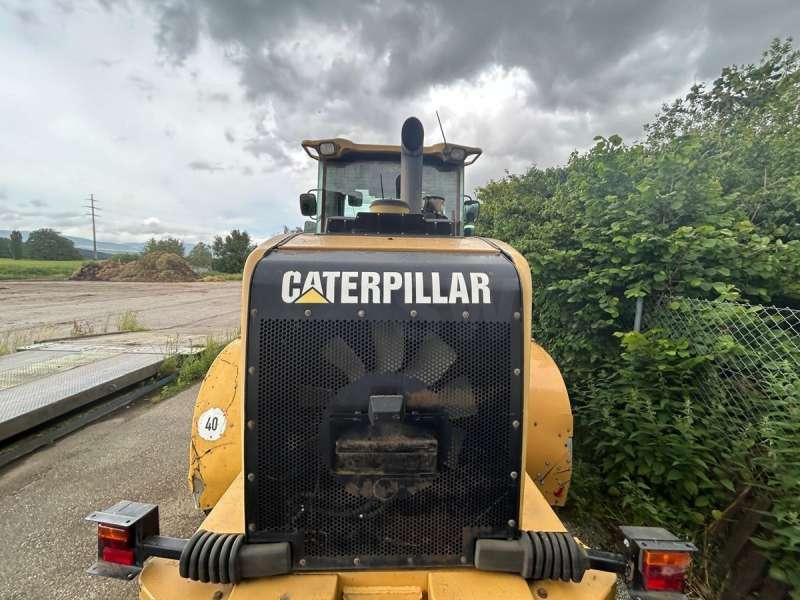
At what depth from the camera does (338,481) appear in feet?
4.78

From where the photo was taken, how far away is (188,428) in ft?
14.0

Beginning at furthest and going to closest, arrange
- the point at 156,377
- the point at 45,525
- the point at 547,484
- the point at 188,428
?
the point at 156,377, the point at 188,428, the point at 45,525, the point at 547,484

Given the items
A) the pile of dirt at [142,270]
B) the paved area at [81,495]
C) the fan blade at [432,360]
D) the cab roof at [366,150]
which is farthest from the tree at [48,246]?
the fan blade at [432,360]

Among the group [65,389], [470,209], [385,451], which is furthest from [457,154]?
[65,389]

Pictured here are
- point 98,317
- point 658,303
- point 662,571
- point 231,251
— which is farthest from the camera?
point 231,251

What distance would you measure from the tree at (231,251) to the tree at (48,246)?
21632mm

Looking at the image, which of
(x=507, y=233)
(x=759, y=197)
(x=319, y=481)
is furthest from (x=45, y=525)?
(x=759, y=197)

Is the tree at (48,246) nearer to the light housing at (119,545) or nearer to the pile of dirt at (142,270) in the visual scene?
the pile of dirt at (142,270)

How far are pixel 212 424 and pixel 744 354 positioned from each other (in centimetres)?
324

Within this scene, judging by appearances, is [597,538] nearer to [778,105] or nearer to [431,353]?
[431,353]

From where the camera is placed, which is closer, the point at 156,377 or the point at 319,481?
the point at 319,481

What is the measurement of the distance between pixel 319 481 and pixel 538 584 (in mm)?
856

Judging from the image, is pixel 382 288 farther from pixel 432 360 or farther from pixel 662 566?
pixel 662 566

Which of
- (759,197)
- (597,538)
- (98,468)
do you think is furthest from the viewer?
(759,197)
